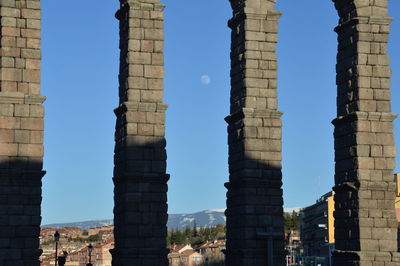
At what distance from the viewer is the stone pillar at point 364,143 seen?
28281 mm

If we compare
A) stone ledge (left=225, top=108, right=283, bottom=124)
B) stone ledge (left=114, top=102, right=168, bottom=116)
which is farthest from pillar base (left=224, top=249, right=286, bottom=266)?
stone ledge (left=114, top=102, right=168, bottom=116)

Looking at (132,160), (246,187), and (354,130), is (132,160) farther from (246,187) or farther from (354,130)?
(354,130)

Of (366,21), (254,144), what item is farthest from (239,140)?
(366,21)

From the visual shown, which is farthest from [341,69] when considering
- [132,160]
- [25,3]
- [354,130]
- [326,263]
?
[326,263]

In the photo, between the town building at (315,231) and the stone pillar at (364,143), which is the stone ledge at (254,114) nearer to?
the stone pillar at (364,143)

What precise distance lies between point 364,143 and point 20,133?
10281mm

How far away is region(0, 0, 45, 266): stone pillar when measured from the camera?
25609 mm

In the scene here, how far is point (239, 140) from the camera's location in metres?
28.6

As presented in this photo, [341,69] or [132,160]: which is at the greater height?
[341,69]

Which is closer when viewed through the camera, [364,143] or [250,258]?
[250,258]

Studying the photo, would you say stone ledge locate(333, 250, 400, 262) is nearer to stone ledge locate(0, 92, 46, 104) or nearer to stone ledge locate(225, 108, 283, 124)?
stone ledge locate(225, 108, 283, 124)

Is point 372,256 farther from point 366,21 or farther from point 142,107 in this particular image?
point 142,107

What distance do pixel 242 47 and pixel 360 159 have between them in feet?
16.2

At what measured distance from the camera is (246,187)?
27.9 meters
